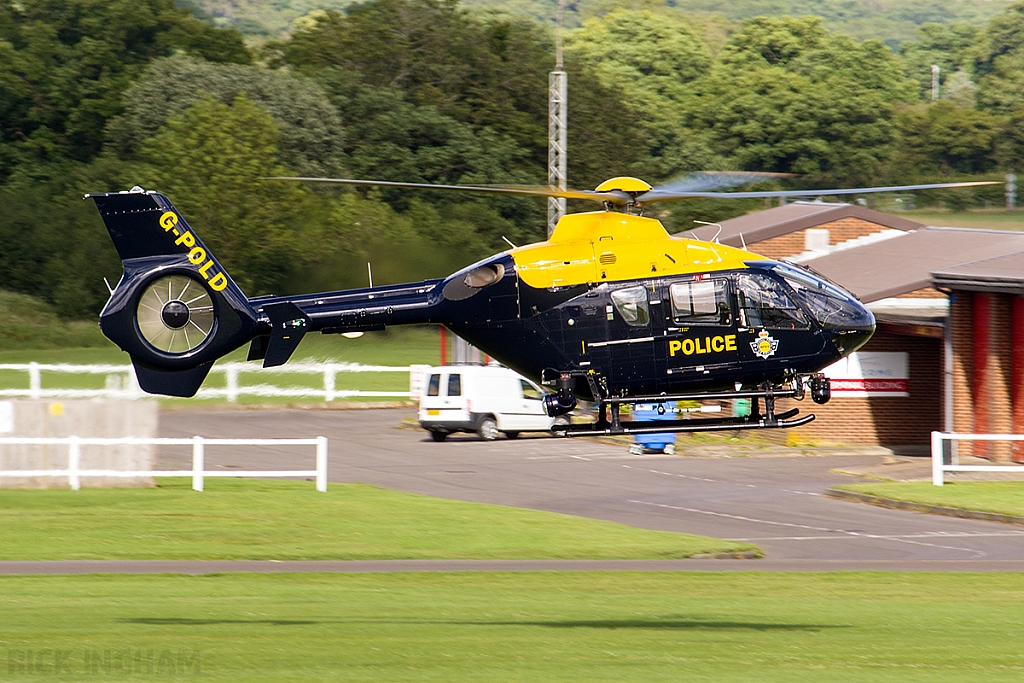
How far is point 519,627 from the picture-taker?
1855cm

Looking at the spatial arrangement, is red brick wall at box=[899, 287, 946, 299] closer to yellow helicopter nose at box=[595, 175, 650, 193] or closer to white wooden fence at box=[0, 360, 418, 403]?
white wooden fence at box=[0, 360, 418, 403]

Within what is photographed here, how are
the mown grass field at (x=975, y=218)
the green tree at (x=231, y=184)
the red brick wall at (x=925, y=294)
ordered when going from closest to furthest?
the red brick wall at (x=925, y=294), the green tree at (x=231, y=184), the mown grass field at (x=975, y=218)

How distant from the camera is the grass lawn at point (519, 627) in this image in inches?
632

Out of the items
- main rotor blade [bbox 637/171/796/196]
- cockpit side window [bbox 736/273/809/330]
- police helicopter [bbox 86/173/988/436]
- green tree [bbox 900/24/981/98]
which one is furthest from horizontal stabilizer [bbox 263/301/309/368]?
green tree [bbox 900/24/981/98]

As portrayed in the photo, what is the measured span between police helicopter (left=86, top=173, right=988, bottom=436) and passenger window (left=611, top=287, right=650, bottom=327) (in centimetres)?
1

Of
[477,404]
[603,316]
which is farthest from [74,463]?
[603,316]

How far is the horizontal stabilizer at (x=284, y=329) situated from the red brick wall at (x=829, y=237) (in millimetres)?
29451

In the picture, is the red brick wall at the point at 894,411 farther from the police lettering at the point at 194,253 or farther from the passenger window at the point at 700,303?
the police lettering at the point at 194,253

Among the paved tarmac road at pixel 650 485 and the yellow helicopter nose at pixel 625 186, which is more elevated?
the yellow helicopter nose at pixel 625 186

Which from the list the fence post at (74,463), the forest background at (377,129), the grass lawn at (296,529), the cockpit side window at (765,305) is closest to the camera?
the cockpit side window at (765,305)

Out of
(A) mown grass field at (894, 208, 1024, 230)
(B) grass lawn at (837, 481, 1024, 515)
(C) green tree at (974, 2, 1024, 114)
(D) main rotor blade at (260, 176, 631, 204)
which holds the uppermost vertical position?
(C) green tree at (974, 2, 1024, 114)

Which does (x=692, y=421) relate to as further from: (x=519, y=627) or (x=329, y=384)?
(x=329, y=384)

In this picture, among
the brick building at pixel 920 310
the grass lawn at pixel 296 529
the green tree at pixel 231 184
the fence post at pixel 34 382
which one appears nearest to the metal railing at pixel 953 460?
the brick building at pixel 920 310

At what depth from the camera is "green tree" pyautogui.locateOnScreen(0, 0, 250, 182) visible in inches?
2936
